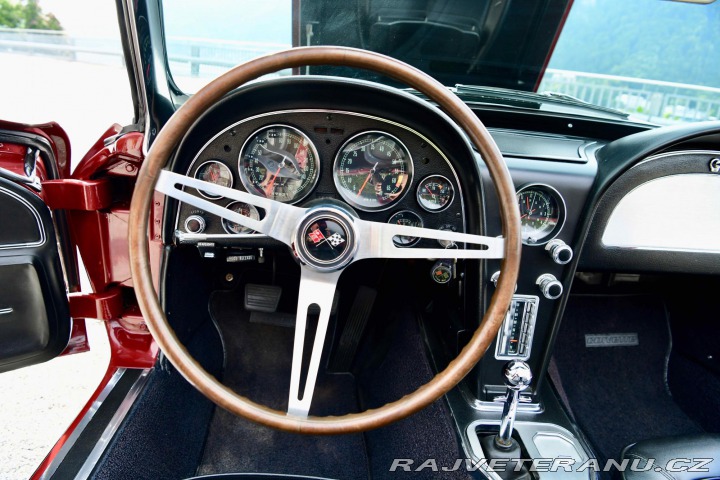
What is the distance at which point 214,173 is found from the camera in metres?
1.55

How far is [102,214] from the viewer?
173 centimetres

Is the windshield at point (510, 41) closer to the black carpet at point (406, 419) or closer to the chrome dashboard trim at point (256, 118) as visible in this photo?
the chrome dashboard trim at point (256, 118)

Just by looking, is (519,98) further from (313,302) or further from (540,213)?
(313,302)

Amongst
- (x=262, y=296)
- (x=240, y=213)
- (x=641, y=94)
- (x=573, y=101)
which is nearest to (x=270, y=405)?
(x=262, y=296)

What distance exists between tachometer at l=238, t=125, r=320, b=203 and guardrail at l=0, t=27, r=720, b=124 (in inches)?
16.0

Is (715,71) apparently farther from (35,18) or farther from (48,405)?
(48,405)

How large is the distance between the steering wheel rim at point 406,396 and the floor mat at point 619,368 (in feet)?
4.83

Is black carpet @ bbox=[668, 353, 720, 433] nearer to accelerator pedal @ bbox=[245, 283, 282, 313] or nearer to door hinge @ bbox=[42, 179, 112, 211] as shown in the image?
accelerator pedal @ bbox=[245, 283, 282, 313]

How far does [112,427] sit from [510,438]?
127 cm

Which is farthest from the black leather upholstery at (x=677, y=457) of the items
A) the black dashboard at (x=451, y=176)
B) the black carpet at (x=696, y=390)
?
the black carpet at (x=696, y=390)

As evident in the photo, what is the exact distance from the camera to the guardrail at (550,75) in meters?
1.78

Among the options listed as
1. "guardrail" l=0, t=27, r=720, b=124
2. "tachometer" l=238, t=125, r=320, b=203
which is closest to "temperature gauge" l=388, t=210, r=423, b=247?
A: "tachometer" l=238, t=125, r=320, b=203

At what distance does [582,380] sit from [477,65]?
1.66 meters

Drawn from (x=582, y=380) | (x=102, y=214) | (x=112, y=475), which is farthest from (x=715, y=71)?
(x=112, y=475)
